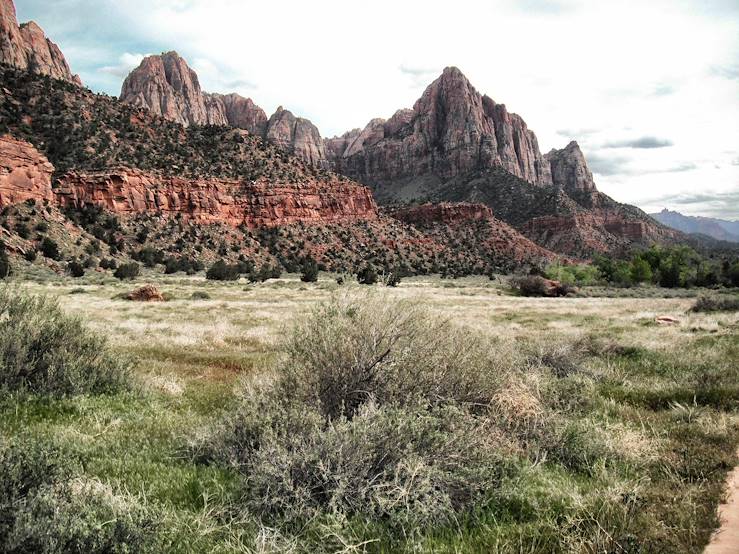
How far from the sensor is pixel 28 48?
109625 mm

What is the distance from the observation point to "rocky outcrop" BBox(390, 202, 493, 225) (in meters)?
106

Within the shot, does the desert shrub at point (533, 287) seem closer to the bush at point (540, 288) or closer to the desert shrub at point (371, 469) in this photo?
the bush at point (540, 288)

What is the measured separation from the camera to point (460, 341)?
599 cm

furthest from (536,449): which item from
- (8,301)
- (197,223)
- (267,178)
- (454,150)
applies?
(454,150)

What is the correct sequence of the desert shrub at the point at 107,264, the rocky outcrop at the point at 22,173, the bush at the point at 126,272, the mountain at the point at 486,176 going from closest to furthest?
the bush at the point at 126,272 < the desert shrub at the point at 107,264 < the rocky outcrop at the point at 22,173 < the mountain at the point at 486,176

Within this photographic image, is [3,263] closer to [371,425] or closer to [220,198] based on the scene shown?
[220,198]

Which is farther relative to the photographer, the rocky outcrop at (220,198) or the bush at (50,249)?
the rocky outcrop at (220,198)

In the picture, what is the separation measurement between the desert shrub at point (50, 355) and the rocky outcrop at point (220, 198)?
5733 centimetres

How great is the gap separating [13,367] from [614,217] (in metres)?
156

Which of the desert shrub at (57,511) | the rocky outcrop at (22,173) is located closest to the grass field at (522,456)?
the desert shrub at (57,511)

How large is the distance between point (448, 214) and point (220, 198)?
177ft

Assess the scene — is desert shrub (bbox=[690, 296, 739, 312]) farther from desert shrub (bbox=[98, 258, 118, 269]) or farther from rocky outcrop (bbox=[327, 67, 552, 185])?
rocky outcrop (bbox=[327, 67, 552, 185])

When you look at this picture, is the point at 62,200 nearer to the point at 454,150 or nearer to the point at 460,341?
the point at 460,341

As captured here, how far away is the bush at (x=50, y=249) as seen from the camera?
4288 cm
